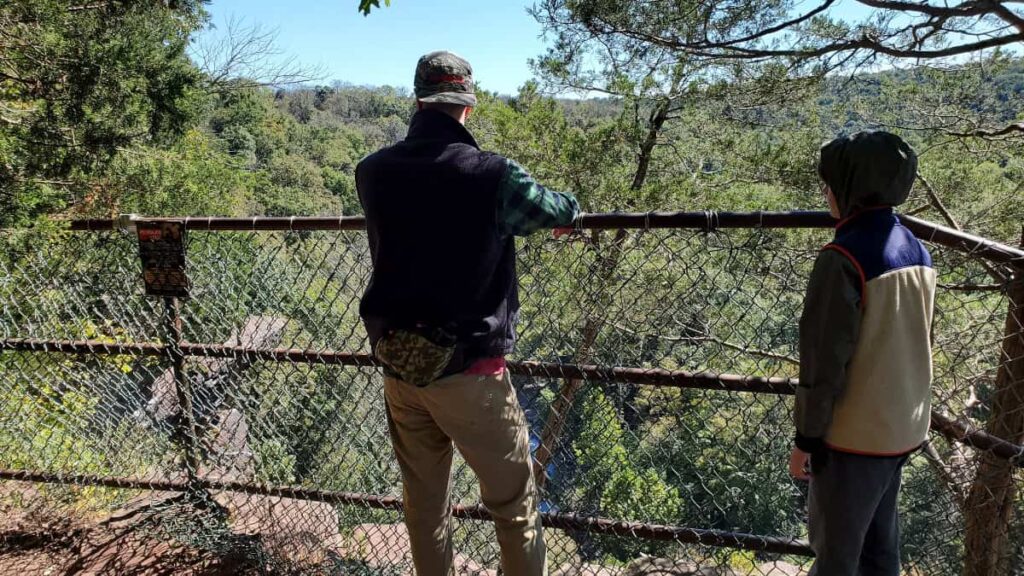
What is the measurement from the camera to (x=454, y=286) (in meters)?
1.53

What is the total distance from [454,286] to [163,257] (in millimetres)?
1533

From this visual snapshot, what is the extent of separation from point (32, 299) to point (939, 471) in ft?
12.9

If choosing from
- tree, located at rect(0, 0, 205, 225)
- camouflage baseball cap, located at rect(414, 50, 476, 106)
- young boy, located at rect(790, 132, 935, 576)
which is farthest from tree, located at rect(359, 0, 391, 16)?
tree, located at rect(0, 0, 205, 225)

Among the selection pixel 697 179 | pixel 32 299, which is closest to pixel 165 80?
pixel 32 299

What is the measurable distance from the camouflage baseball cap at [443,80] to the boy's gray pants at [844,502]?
4.21ft

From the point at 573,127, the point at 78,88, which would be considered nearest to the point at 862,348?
the point at 78,88

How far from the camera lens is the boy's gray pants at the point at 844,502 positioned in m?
1.47

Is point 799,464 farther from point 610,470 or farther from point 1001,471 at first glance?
point 610,470

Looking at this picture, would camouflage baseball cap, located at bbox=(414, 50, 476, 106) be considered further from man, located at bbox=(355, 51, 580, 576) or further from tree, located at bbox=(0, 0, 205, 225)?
tree, located at bbox=(0, 0, 205, 225)

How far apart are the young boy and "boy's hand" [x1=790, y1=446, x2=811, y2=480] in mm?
57

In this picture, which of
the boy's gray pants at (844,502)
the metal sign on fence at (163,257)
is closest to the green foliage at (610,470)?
the boy's gray pants at (844,502)

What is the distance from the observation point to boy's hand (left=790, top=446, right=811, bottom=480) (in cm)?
159

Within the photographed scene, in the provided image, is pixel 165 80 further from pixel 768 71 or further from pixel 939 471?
pixel 939 471

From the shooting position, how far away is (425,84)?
1.66 metres
